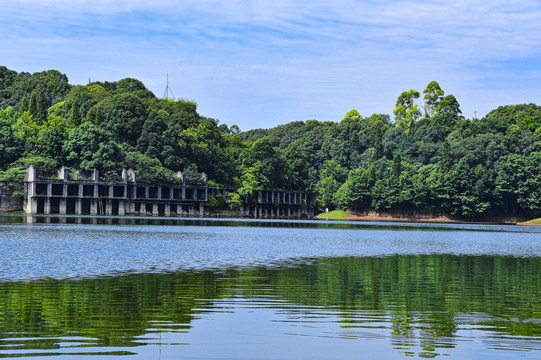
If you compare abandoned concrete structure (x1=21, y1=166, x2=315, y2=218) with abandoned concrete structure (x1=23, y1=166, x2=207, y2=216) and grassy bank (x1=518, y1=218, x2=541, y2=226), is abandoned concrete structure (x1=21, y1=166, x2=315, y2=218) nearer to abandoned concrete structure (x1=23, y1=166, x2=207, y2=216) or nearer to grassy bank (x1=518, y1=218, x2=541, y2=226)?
abandoned concrete structure (x1=23, y1=166, x2=207, y2=216)

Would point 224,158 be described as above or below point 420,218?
above

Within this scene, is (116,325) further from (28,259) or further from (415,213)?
(415,213)

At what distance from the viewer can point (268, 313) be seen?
18.7 meters

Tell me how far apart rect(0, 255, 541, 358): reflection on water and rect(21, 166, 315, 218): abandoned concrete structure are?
108693 mm

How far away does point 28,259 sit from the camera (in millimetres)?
33031

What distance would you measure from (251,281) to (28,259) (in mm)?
13442

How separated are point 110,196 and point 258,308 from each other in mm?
122520

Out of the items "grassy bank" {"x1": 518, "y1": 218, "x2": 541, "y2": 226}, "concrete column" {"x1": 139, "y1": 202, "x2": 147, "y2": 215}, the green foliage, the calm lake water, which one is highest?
the green foliage

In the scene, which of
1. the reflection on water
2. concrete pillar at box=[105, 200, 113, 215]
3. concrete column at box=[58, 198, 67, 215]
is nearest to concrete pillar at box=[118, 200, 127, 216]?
concrete pillar at box=[105, 200, 113, 215]

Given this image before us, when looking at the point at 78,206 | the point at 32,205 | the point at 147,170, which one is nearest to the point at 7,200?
the point at 32,205

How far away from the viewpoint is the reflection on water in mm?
14266

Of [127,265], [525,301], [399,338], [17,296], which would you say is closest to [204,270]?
[127,265]

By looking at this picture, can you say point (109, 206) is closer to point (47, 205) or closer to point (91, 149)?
point (91, 149)

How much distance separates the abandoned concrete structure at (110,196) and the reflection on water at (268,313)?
4279 inches
